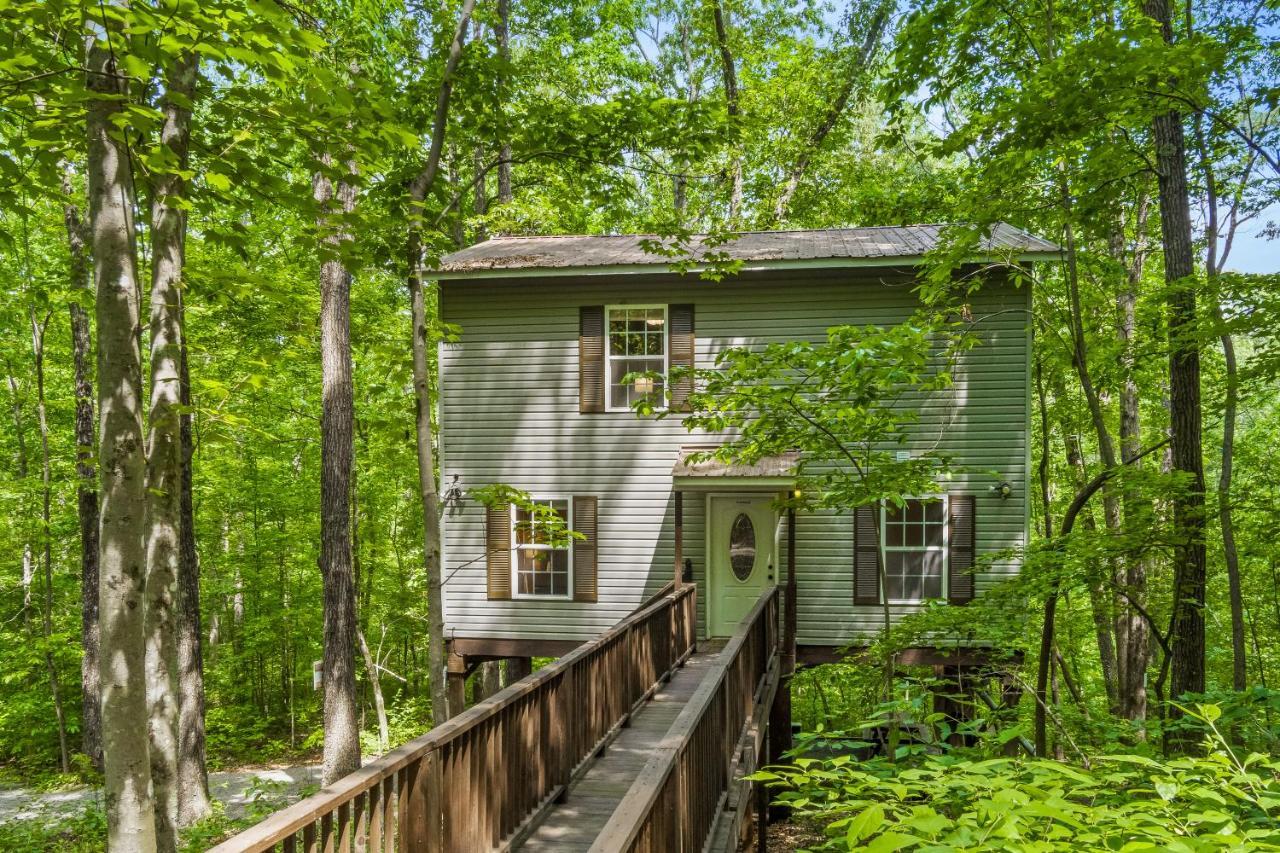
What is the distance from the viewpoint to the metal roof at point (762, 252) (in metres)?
9.63

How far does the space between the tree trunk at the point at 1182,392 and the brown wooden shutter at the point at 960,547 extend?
2729 mm

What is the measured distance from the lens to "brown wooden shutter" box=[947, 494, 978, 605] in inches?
385

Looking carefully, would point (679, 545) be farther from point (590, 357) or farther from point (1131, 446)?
point (1131, 446)

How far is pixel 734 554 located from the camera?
10.6 metres

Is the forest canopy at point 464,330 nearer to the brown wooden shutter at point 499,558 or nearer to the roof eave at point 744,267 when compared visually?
the roof eave at point 744,267

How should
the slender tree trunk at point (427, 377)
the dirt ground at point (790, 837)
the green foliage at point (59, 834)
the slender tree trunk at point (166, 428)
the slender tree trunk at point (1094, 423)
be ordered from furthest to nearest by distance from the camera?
the green foliage at point (59, 834) → the dirt ground at point (790, 837) → the slender tree trunk at point (1094, 423) → the slender tree trunk at point (427, 377) → the slender tree trunk at point (166, 428)

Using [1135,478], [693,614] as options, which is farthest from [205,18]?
[693,614]

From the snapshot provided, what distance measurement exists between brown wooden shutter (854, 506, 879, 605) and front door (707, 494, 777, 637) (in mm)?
1182

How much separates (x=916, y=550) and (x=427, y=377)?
6.89 metres

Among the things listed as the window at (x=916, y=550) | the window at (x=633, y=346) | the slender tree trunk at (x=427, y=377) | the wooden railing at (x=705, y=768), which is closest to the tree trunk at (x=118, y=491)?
the wooden railing at (x=705, y=768)

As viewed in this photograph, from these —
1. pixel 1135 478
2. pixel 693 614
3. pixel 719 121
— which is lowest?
pixel 693 614

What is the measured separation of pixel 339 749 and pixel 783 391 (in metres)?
8.46

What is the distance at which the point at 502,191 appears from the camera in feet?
55.4

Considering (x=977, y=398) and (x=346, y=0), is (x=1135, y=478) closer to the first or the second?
(x=977, y=398)
